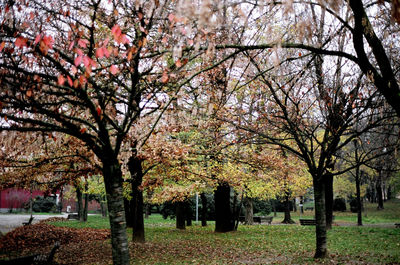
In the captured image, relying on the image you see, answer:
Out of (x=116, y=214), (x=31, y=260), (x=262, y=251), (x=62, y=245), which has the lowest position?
(x=62, y=245)

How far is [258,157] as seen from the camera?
47.6 feet

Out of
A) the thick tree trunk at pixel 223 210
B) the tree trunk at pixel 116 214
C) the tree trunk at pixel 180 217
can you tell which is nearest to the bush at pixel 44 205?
the tree trunk at pixel 180 217

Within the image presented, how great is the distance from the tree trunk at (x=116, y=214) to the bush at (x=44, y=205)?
4353 centimetres

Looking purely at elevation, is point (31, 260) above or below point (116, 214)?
below

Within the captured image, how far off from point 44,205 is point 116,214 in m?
44.6

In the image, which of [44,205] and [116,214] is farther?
[44,205]

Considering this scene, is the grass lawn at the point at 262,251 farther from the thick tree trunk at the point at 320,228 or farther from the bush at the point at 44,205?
the bush at the point at 44,205

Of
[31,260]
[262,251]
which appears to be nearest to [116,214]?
[31,260]

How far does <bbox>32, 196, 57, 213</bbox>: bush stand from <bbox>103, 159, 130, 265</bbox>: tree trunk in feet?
143

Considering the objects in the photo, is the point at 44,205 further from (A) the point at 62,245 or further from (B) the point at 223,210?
(B) the point at 223,210

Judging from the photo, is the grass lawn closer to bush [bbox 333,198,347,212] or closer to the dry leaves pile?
the dry leaves pile

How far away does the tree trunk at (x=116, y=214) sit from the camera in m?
5.85

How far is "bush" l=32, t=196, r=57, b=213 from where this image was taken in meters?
44.2

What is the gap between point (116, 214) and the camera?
19.4 ft
